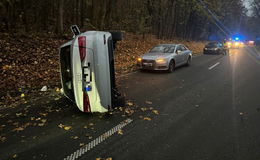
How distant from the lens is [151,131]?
4.29m

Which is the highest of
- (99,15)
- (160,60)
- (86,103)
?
(99,15)

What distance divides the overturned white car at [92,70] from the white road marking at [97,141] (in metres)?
0.60

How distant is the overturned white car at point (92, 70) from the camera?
4559 mm

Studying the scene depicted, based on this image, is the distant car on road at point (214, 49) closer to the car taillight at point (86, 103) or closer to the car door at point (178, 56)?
the car door at point (178, 56)

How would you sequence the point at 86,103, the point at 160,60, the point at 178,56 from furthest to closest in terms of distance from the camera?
the point at 178,56, the point at 160,60, the point at 86,103

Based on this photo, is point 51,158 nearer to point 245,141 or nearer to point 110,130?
point 110,130

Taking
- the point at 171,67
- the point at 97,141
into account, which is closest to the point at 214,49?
the point at 171,67

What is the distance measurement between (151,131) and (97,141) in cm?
118

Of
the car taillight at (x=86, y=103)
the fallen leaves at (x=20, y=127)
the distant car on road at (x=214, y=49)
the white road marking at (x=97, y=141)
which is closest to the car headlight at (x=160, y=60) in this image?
the white road marking at (x=97, y=141)

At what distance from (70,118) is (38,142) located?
3.79ft

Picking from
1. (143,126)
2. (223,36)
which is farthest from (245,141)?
(223,36)

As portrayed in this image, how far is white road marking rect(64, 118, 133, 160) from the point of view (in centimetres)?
341

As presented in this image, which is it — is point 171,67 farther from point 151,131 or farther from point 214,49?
point 214,49

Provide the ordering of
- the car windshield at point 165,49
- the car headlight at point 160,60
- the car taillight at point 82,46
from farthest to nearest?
the car windshield at point 165,49
the car headlight at point 160,60
the car taillight at point 82,46
